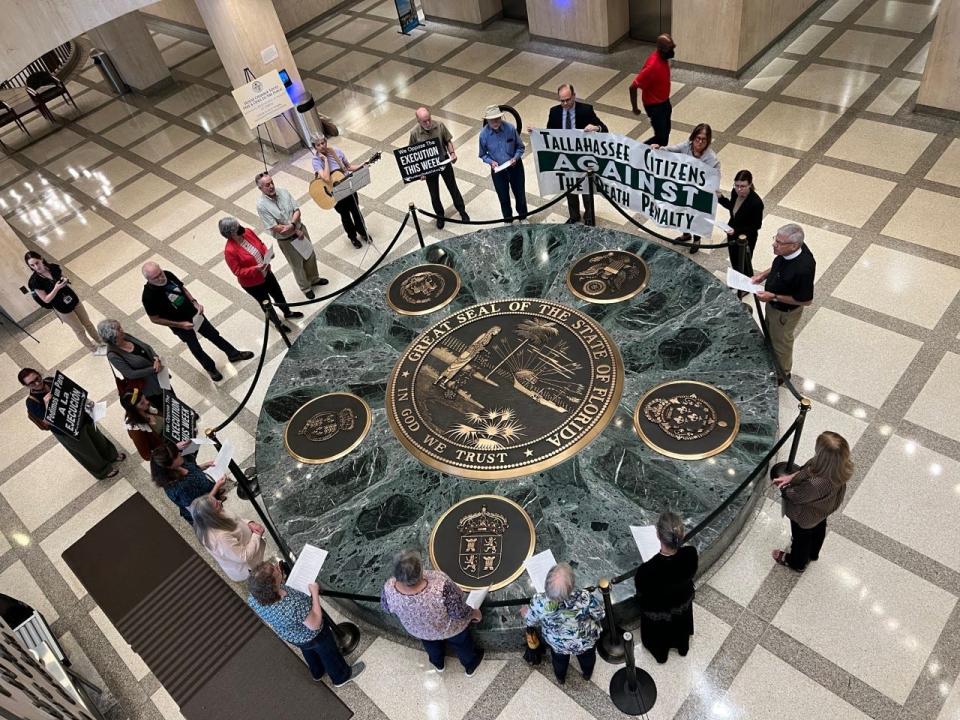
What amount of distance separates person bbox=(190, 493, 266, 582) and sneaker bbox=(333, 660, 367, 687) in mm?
979

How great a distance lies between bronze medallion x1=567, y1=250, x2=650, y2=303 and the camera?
6.16 metres

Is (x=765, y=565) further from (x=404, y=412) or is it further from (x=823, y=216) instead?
(x=823, y=216)

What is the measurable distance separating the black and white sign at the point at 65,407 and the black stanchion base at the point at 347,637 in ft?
9.44

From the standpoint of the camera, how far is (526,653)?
14.8 ft

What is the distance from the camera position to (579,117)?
281 inches

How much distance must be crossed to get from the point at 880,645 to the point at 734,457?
4.59ft

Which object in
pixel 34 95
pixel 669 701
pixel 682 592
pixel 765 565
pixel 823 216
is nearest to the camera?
pixel 682 592

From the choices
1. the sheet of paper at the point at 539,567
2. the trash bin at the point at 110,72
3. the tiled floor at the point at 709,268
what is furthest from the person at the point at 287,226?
the trash bin at the point at 110,72

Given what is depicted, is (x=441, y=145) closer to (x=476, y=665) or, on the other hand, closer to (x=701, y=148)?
(x=701, y=148)

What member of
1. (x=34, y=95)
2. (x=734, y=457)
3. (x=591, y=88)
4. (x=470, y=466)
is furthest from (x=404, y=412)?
(x=34, y=95)

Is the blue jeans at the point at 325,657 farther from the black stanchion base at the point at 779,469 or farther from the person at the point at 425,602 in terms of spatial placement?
the black stanchion base at the point at 779,469

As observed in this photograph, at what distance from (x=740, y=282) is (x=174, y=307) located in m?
4.98

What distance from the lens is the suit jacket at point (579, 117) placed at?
23.3 ft

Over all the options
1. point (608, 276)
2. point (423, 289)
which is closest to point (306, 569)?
point (423, 289)
